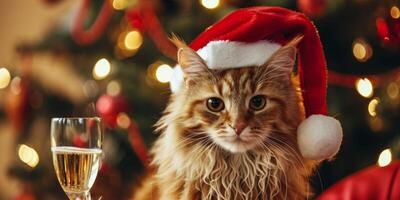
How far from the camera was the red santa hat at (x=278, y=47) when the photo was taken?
3.49 ft

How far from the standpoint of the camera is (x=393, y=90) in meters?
1.91

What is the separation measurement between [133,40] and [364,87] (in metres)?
0.79

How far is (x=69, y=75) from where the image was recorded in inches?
115

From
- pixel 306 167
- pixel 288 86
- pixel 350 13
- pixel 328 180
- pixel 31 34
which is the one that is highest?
pixel 31 34

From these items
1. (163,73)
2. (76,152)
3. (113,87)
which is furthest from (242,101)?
(113,87)

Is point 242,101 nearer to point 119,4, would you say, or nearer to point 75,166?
point 75,166

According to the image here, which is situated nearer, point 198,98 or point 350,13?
point 198,98

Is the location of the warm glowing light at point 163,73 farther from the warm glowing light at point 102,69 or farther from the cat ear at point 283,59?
the cat ear at point 283,59

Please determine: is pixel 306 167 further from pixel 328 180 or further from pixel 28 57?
pixel 28 57

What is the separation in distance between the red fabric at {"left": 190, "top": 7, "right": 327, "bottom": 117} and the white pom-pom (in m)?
0.04

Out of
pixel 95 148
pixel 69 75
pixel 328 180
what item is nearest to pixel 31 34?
pixel 69 75

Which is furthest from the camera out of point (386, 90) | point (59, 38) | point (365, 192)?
point (59, 38)

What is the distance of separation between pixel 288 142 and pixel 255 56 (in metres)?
0.15

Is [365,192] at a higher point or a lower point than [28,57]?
lower
